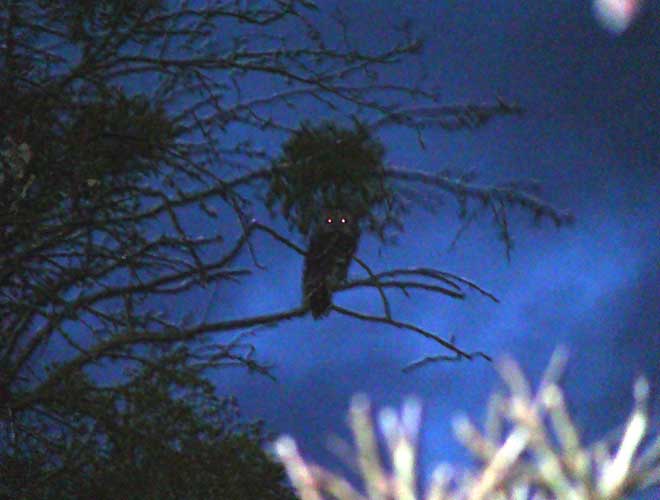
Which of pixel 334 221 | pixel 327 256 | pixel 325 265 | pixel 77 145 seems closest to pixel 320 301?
pixel 325 265

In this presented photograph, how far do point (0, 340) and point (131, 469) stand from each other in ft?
5.82

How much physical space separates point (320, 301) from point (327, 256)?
1.97 ft

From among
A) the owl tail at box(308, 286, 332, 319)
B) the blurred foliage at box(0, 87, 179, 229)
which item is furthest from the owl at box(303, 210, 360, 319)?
the blurred foliage at box(0, 87, 179, 229)

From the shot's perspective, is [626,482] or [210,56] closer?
[626,482]

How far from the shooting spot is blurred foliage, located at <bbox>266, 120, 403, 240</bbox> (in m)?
8.99

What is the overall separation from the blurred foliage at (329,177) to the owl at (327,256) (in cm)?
9

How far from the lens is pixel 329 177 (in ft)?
29.7

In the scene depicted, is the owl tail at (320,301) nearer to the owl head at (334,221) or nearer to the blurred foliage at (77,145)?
the owl head at (334,221)

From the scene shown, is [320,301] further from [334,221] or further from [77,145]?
[77,145]

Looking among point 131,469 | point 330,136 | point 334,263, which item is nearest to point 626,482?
point 334,263

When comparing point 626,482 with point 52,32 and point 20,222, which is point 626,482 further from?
point 52,32

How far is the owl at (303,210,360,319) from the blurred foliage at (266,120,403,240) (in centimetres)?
9

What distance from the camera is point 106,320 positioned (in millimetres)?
10672

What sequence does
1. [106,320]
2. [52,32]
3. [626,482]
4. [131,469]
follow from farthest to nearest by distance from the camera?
1. [106,320]
2. [131,469]
3. [52,32]
4. [626,482]
